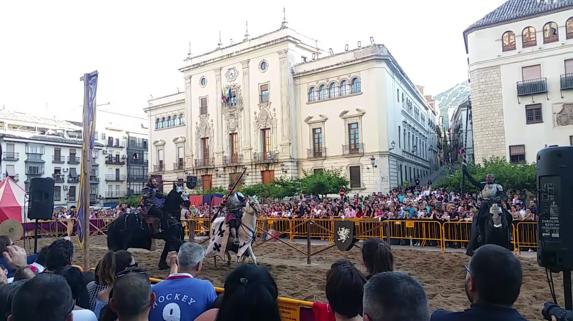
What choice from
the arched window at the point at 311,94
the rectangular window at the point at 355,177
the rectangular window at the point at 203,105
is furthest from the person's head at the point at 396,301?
the rectangular window at the point at 203,105

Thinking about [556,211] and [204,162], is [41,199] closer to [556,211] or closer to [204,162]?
[556,211]

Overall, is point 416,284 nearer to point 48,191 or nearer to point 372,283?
point 372,283

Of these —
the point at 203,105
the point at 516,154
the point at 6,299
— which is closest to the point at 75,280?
the point at 6,299

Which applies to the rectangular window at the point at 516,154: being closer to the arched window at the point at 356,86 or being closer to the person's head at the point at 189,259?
the arched window at the point at 356,86

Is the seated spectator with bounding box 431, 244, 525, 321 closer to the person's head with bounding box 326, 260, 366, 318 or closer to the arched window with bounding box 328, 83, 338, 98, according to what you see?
the person's head with bounding box 326, 260, 366, 318

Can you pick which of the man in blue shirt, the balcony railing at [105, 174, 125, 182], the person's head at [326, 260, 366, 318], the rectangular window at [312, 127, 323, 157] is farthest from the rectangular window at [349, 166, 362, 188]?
the balcony railing at [105, 174, 125, 182]

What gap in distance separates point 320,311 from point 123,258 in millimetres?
1978

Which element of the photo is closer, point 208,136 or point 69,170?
point 208,136

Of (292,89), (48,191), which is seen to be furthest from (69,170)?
(48,191)

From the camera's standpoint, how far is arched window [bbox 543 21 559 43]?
31.2 meters

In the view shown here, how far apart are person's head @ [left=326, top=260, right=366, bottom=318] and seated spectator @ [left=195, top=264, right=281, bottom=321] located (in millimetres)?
516

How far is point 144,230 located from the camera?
11031 millimetres

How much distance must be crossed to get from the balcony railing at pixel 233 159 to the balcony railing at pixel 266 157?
2.11 m

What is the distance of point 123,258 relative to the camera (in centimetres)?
442
